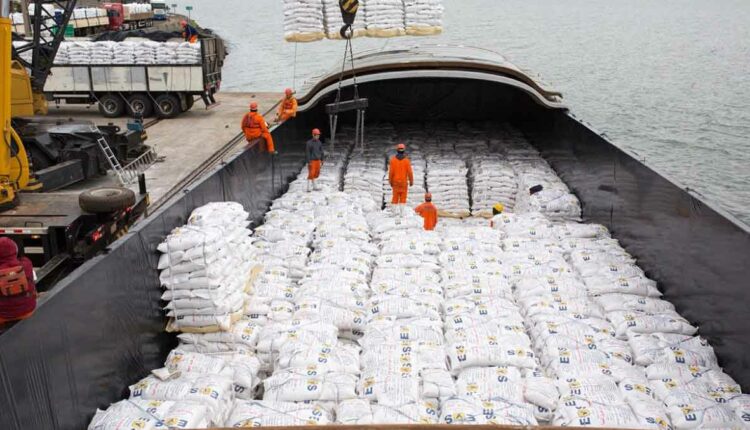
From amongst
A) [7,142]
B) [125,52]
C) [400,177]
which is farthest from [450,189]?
[125,52]

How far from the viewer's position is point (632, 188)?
8492 mm

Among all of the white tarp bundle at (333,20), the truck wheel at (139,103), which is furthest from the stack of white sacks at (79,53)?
the white tarp bundle at (333,20)

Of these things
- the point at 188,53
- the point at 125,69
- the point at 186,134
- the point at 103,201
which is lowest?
the point at 186,134

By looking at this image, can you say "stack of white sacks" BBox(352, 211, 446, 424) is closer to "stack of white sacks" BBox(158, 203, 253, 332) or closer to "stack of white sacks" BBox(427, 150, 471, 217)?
"stack of white sacks" BBox(158, 203, 253, 332)

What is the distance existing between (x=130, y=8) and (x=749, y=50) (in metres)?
51.1

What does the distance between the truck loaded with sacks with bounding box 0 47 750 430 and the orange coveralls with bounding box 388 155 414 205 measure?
0.72 meters

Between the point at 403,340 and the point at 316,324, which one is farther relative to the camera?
the point at 316,324

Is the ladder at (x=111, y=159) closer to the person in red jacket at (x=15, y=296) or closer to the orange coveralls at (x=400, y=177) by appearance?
the orange coveralls at (x=400, y=177)

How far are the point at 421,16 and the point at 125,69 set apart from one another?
1267 cm

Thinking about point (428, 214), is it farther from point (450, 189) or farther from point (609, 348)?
point (609, 348)

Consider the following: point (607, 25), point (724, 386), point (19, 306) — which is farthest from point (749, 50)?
point (19, 306)

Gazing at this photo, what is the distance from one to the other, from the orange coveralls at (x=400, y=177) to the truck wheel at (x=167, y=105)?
1399cm

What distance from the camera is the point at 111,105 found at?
71.4 ft

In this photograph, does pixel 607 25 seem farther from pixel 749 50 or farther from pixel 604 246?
pixel 604 246
